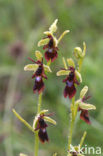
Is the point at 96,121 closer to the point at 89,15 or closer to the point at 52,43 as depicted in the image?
the point at 52,43

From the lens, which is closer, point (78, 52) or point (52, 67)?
point (78, 52)

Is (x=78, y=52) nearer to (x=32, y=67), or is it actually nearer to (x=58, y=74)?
(x=58, y=74)

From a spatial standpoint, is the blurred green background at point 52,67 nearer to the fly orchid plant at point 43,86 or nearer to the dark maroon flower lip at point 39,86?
the fly orchid plant at point 43,86

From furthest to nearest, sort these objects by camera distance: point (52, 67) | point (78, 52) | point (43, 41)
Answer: point (52, 67), point (43, 41), point (78, 52)

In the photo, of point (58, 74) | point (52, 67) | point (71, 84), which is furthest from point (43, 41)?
point (52, 67)

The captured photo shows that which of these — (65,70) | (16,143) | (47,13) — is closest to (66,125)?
(16,143)

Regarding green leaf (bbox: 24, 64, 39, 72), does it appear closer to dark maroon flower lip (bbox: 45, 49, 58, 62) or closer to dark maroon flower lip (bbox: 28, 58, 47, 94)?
dark maroon flower lip (bbox: 28, 58, 47, 94)

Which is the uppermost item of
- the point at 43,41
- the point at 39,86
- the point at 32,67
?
the point at 43,41

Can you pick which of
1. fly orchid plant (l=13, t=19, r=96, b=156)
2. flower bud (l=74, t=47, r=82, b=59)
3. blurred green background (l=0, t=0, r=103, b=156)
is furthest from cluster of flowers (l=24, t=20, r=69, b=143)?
blurred green background (l=0, t=0, r=103, b=156)

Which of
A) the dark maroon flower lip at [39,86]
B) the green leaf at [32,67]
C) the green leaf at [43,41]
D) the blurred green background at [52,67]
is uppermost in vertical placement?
the blurred green background at [52,67]

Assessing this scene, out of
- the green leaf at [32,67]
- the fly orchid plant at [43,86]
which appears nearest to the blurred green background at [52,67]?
the fly orchid plant at [43,86]
